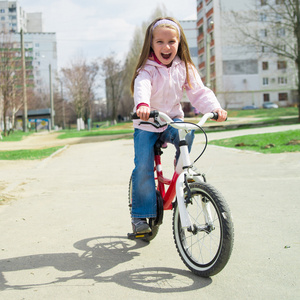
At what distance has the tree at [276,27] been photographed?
947 inches

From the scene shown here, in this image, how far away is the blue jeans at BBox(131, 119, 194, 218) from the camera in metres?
3.38

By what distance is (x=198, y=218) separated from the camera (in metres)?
2.98

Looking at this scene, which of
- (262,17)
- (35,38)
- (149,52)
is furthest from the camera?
(35,38)

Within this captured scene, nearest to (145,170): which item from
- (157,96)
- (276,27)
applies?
(157,96)

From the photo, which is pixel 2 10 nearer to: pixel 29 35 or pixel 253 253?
pixel 29 35

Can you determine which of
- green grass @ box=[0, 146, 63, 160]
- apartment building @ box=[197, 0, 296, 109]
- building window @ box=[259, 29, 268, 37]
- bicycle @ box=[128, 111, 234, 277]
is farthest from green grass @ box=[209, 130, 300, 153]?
apartment building @ box=[197, 0, 296, 109]

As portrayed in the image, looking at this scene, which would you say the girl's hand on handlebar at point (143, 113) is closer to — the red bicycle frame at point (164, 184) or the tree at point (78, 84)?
the red bicycle frame at point (164, 184)

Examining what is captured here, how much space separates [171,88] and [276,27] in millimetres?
23120

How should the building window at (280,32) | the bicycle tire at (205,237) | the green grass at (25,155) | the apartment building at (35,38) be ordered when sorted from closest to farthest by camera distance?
1. the bicycle tire at (205,237)
2. the green grass at (25,155)
3. the building window at (280,32)
4. the apartment building at (35,38)

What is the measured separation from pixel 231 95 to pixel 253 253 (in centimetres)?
6068

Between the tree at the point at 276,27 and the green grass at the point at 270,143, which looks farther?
the tree at the point at 276,27

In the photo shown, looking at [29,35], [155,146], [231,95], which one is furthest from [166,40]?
[29,35]

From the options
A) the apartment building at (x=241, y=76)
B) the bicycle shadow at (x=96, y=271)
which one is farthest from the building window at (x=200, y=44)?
the bicycle shadow at (x=96, y=271)

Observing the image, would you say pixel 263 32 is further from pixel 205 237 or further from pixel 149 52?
pixel 205 237
